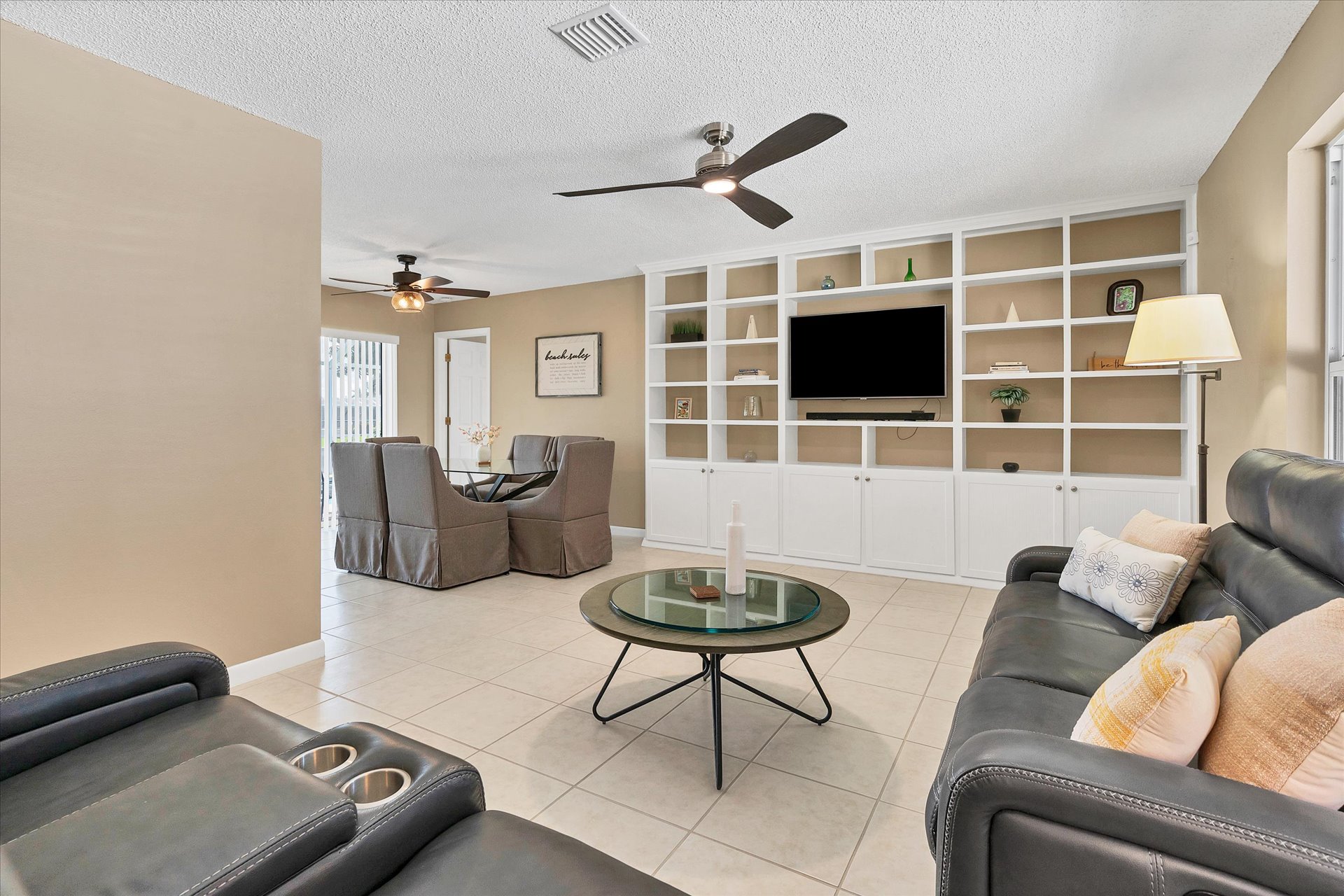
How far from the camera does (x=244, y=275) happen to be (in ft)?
9.53

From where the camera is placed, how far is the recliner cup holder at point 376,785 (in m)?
1.14

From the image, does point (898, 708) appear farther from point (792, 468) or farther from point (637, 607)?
point (792, 468)

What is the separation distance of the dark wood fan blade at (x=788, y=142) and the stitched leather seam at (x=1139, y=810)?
6.84ft

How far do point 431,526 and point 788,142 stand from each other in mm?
3276

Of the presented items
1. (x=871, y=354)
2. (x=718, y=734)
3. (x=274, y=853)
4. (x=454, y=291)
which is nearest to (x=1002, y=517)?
(x=871, y=354)

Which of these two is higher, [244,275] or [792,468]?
[244,275]

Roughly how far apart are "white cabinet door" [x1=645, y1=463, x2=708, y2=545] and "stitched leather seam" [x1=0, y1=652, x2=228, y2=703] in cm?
426

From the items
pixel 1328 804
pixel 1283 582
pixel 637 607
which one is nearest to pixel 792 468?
pixel 637 607

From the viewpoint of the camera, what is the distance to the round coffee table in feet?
6.80

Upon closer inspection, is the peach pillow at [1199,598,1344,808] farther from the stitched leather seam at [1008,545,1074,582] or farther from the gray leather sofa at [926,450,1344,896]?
the stitched leather seam at [1008,545,1074,582]

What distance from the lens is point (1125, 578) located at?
7.30 ft

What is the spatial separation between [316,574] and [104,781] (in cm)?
212

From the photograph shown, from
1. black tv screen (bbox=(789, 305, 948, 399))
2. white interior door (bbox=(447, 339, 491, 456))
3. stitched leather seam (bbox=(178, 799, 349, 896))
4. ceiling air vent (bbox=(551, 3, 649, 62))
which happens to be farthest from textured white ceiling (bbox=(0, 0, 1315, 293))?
white interior door (bbox=(447, 339, 491, 456))

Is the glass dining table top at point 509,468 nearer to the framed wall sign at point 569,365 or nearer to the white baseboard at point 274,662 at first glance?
the framed wall sign at point 569,365
